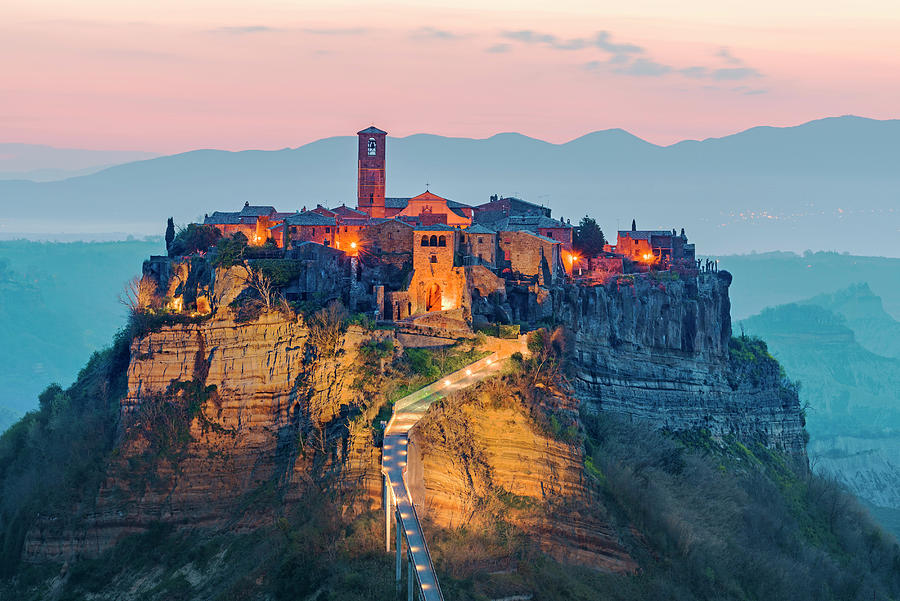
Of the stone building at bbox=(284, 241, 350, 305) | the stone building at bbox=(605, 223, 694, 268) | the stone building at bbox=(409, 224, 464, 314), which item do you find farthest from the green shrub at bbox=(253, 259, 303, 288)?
the stone building at bbox=(605, 223, 694, 268)

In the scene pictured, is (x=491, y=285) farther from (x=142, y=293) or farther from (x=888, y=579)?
(x=888, y=579)

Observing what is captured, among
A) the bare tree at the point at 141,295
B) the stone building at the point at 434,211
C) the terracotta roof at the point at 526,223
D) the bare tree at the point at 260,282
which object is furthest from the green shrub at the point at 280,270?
the terracotta roof at the point at 526,223

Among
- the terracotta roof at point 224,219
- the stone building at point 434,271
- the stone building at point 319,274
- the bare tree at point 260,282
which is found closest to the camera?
the bare tree at point 260,282

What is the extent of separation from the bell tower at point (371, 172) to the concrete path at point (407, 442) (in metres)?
28.3

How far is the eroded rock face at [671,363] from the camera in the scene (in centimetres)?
6644

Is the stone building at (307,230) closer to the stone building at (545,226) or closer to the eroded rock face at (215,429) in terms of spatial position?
the stone building at (545,226)

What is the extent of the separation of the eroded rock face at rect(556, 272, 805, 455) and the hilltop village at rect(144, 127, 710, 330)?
2757 millimetres

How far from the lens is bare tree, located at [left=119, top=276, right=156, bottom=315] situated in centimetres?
5875

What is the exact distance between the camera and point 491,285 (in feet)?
205

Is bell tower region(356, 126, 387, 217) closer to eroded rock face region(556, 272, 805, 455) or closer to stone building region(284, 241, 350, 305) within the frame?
stone building region(284, 241, 350, 305)

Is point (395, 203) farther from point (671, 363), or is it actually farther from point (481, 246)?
point (671, 363)

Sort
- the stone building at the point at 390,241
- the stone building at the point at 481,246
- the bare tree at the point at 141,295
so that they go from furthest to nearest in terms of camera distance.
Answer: the stone building at the point at 481,246
the stone building at the point at 390,241
the bare tree at the point at 141,295

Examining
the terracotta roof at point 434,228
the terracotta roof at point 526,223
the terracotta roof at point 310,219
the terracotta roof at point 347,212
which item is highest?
the terracotta roof at point 347,212

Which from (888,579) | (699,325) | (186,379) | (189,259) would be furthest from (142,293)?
(888,579)
